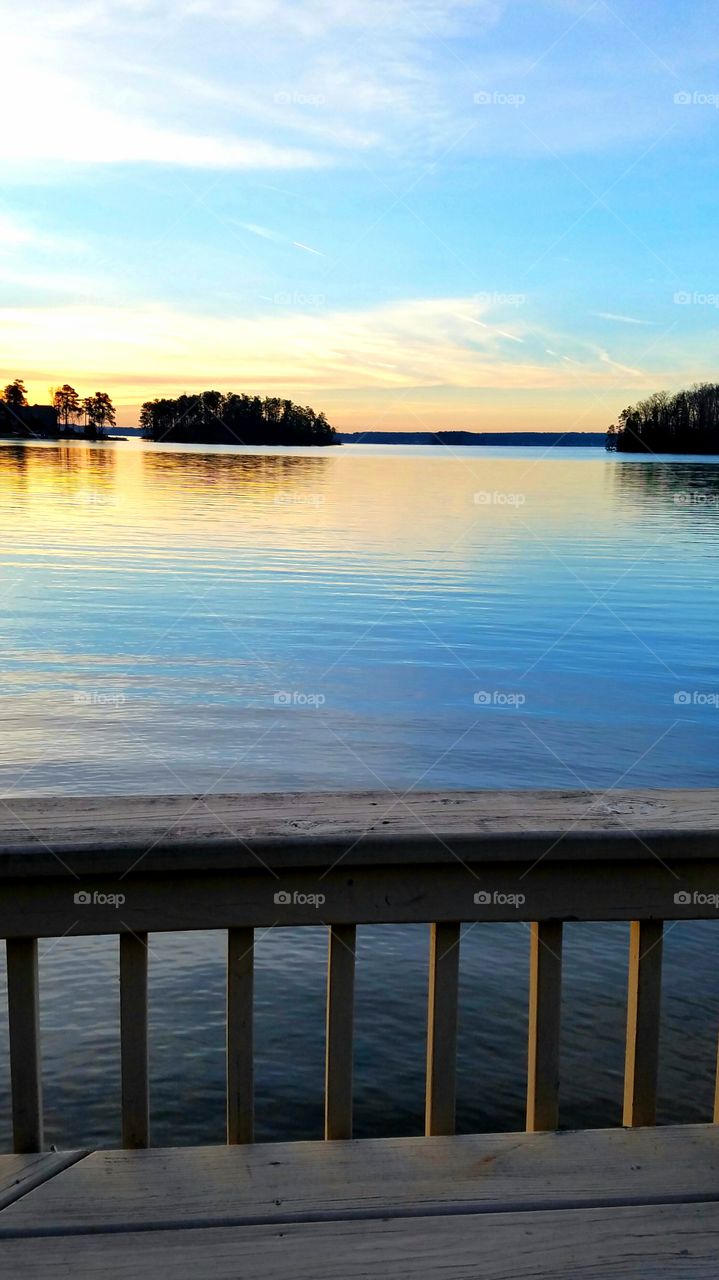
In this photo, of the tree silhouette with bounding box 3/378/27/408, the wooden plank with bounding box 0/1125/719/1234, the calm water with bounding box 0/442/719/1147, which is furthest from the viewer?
the tree silhouette with bounding box 3/378/27/408

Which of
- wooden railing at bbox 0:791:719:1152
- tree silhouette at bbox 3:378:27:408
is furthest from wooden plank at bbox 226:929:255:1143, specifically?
tree silhouette at bbox 3:378:27:408

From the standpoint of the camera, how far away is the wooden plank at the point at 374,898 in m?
1.46

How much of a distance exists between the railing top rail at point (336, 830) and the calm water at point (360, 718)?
2.60 m

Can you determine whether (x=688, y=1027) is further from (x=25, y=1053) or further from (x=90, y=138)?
(x=90, y=138)

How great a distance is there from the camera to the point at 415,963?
4961 mm

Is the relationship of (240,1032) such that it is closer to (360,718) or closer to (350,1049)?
(350,1049)

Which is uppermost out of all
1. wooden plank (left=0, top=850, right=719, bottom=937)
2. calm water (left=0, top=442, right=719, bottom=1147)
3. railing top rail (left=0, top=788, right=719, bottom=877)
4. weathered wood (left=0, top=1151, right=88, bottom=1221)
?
railing top rail (left=0, top=788, right=719, bottom=877)

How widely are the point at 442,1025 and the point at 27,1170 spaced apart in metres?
0.65

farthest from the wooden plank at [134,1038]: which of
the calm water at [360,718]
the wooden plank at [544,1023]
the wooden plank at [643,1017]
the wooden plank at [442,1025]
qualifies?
the calm water at [360,718]

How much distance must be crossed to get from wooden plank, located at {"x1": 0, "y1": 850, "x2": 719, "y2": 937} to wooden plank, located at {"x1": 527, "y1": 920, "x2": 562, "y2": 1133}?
0.05m

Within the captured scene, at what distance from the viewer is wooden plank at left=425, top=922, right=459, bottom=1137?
5.13 ft

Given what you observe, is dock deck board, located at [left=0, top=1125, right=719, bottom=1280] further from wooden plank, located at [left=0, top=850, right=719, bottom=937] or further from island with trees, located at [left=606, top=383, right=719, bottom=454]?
island with trees, located at [left=606, top=383, right=719, bottom=454]

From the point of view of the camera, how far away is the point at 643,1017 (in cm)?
162

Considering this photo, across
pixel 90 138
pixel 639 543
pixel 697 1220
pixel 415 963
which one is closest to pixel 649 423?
pixel 639 543
